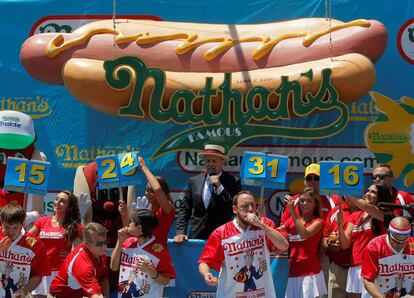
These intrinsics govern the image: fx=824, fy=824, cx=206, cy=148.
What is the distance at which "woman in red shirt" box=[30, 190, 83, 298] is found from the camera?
23.3 feet

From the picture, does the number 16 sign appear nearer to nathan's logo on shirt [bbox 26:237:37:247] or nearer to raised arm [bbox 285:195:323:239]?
raised arm [bbox 285:195:323:239]

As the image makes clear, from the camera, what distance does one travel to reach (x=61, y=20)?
881 cm

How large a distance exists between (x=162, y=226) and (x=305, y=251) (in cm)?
123

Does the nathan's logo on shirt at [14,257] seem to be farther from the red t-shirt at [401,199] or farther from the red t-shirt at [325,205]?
the red t-shirt at [401,199]

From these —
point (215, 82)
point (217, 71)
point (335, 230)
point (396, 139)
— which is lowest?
point (335, 230)

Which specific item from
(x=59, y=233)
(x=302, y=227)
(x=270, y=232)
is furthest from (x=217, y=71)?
(x=270, y=232)

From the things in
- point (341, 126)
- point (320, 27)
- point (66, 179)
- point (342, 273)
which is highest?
point (320, 27)

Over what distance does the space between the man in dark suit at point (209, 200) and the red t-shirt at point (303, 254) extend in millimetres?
704

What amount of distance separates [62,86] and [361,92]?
3.12 meters

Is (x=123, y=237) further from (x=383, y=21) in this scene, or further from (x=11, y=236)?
(x=383, y=21)

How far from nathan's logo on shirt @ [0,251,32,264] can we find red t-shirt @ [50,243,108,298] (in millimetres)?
368

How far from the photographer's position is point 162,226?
7.00 metres

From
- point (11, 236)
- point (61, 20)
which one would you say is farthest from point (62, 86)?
point (11, 236)

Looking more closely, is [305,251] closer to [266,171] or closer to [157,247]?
[266,171]
